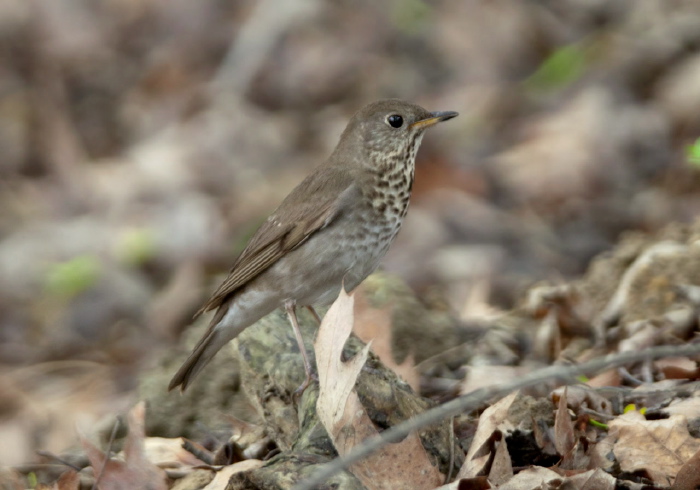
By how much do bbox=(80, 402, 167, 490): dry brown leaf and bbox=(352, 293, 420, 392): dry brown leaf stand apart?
104 cm

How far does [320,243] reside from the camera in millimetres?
4438

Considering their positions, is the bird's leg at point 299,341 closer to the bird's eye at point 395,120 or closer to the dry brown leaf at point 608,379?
the bird's eye at point 395,120

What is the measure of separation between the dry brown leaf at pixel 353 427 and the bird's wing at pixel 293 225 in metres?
1.29

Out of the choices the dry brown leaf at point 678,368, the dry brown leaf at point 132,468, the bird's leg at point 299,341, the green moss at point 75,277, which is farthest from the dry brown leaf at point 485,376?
the green moss at point 75,277

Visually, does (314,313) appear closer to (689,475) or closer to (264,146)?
(689,475)

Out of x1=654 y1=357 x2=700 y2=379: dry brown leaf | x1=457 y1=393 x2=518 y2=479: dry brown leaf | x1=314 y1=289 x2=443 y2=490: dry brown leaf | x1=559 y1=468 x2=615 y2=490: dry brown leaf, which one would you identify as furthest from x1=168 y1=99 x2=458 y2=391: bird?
x1=559 y1=468 x2=615 y2=490: dry brown leaf

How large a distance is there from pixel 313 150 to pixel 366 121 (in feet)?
17.3

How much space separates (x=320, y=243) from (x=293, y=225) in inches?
6.9

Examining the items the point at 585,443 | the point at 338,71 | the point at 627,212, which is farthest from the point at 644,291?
the point at 338,71

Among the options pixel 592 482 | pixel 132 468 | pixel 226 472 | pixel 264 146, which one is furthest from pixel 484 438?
pixel 264 146

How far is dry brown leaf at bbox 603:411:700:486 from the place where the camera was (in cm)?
309

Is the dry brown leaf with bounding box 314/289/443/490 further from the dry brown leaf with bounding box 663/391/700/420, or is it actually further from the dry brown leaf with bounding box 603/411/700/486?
the dry brown leaf with bounding box 663/391/700/420

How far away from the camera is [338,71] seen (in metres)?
11.1

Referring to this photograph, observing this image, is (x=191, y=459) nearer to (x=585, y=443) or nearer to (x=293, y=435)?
(x=293, y=435)
